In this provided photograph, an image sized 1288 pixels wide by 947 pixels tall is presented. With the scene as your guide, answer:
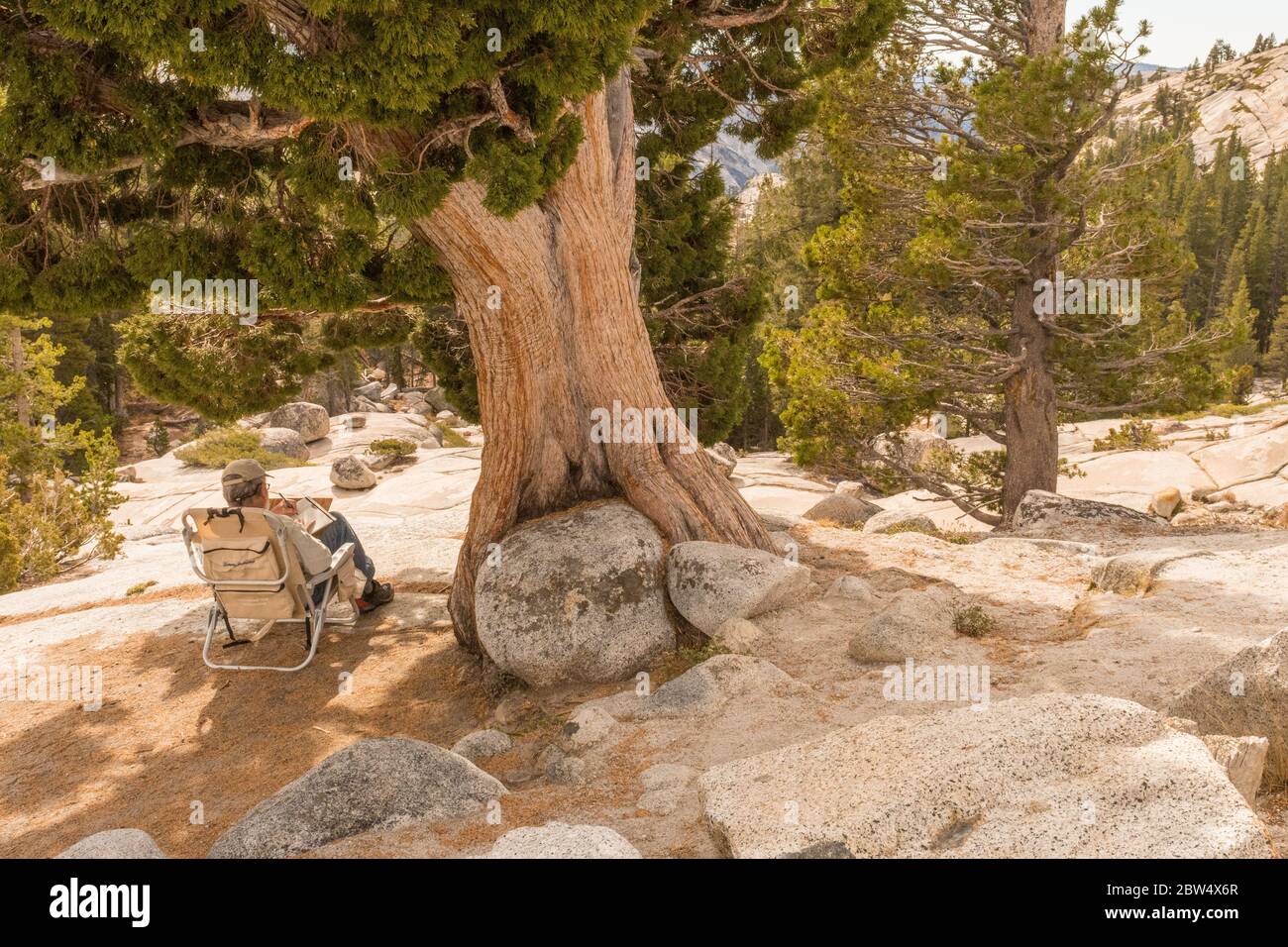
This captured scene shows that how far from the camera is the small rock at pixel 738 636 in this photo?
259 inches

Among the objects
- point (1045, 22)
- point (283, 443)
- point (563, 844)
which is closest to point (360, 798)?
point (563, 844)

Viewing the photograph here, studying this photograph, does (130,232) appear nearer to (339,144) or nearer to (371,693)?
(339,144)

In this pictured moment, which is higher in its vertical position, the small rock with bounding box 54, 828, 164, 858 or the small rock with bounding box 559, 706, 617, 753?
the small rock with bounding box 54, 828, 164, 858

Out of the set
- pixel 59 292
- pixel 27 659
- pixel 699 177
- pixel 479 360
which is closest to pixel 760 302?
pixel 699 177

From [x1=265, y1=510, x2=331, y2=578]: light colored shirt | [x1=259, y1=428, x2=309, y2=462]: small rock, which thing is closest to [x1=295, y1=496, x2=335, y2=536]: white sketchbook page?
[x1=265, y1=510, x2=331, y2=578]: light colored shirt

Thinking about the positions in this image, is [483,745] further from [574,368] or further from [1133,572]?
[1133,572]

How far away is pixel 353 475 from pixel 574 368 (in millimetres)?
16876

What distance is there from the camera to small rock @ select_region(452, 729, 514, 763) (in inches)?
219

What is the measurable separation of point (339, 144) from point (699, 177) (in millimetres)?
6410

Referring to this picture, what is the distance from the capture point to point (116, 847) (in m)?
3.58

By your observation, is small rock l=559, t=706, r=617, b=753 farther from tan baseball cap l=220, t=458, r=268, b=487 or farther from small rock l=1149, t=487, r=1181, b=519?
small rock l=1149, t=487, r=1181, b=519

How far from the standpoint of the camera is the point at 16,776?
6.07 m

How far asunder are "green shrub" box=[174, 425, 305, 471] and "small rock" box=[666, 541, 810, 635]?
23609 millimetres

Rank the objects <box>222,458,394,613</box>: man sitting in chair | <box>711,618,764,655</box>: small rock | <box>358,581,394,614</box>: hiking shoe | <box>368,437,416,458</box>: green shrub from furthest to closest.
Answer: <box>368,437,416,458</box>: green shrub, <box>358,581,394,614</box>: hiking shoe, <box>222,458,394,613</box>: man sitting in chair, <box>711,618,764,655</box>: small rock
